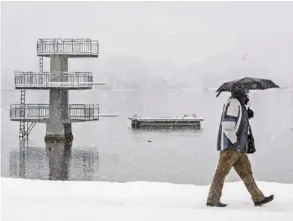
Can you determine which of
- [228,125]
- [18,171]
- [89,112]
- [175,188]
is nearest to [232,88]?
[228,125]

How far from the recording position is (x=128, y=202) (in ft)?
28.0

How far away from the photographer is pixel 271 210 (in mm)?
7902

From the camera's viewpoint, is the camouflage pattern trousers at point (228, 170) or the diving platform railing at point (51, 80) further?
the diving platform railing at point (51, 80)

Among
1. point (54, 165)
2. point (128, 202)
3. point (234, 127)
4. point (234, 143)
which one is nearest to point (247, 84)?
point (234, 127)

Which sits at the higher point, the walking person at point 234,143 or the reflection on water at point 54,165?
the walking person at point 234,143

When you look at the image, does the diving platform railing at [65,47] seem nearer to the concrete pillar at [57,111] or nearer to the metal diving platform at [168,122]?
the concrete pillar at [57,111]

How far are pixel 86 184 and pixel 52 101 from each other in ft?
162

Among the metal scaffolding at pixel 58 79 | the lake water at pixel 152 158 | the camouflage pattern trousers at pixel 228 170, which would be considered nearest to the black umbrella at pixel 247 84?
the camouflage pattern trousers at pixel 228 170

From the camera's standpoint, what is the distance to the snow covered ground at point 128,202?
7.43 meters

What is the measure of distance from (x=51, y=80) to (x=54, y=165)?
60.0 ft

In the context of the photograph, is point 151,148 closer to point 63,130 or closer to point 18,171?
point 63,130

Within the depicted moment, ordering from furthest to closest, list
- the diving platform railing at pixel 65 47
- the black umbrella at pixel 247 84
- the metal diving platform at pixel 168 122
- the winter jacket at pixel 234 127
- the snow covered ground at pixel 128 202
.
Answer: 1. the metal diving platform at pixel 168 122
2. the diving platform railing at pixel 65 47
3. the black umbrella at pixel 247 84
4. the winter jacket at pixel 234 127
5. the snow covered ground at pixel 128 202

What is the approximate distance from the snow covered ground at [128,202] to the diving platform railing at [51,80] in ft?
153

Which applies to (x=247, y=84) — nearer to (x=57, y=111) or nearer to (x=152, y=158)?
(x=152, y=158)
